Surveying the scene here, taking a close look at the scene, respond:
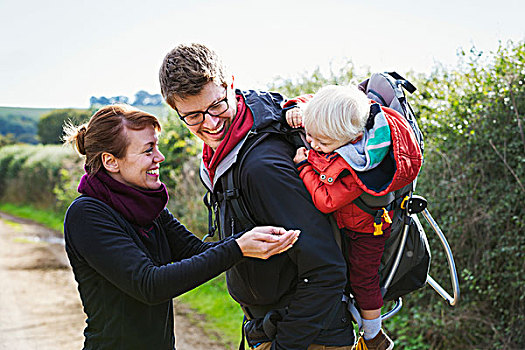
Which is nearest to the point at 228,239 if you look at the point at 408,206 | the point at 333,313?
the point at 333,313

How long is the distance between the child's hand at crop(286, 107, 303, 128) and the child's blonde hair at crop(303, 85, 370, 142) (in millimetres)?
72

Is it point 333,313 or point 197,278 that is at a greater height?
point 197,278

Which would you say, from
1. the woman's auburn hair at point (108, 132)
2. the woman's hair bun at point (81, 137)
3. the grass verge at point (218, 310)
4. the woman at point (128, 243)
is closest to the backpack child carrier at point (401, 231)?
the woman at point (128, 243)

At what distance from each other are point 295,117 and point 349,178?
372 millimetres

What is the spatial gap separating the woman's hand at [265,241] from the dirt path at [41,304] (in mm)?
4307

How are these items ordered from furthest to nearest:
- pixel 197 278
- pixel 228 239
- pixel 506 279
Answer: pixel 506 279 < pixel 228 239 < pixel 197 278

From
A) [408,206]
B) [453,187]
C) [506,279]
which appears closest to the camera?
[408,206]

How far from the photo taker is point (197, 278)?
2.07 metres

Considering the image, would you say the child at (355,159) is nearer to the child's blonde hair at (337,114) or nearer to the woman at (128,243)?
the child's blonde hair at (337,114)

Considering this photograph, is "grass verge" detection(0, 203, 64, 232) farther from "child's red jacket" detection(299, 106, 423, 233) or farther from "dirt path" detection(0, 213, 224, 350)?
"child's red jacket" detection(299, 106, 423, 233)

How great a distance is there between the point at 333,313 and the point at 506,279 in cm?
294

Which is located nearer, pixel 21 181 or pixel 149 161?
pixel 149 161

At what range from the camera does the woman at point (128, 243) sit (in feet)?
6.71

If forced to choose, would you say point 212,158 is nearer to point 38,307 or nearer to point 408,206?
point 408,206
